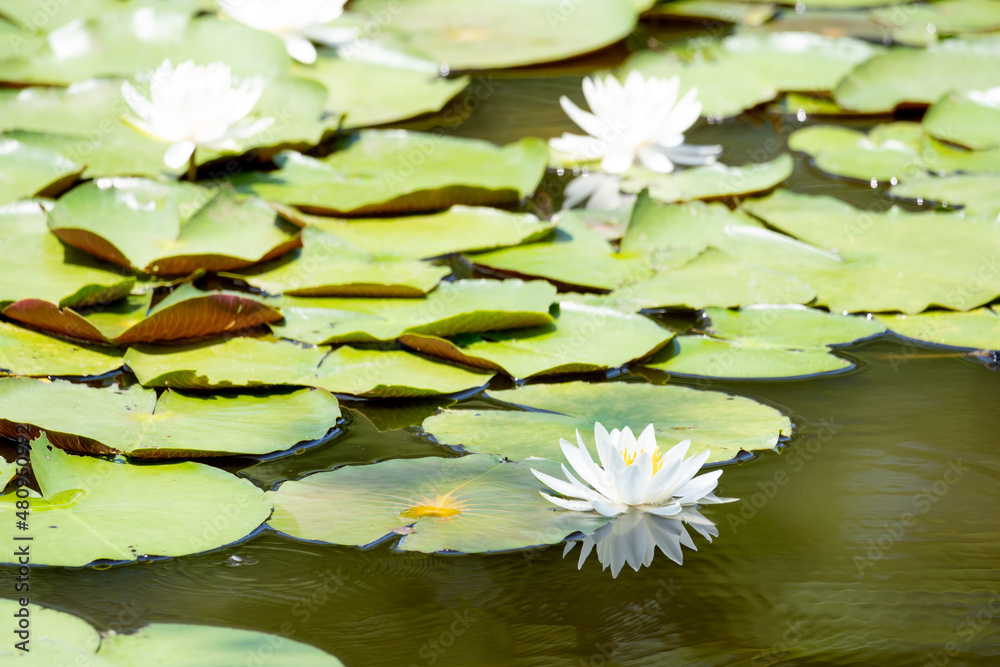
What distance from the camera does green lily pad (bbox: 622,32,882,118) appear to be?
12.0 feet

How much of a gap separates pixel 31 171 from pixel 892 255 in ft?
7.58

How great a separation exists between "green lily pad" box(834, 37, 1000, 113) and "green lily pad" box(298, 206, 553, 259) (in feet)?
5.29

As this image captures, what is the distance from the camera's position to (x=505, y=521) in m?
1.58

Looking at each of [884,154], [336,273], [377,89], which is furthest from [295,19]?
[884,154]

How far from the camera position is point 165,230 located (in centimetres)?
248

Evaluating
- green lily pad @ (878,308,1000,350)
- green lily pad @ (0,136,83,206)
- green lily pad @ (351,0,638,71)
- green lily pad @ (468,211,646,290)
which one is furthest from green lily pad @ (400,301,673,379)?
green lily pad @ (351,0,638,71)

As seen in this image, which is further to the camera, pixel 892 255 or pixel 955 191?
pixel 955 191

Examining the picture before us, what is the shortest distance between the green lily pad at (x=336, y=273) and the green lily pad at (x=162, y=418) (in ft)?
1.35

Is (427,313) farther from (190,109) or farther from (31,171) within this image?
(31,171)

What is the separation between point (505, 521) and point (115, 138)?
2068mm

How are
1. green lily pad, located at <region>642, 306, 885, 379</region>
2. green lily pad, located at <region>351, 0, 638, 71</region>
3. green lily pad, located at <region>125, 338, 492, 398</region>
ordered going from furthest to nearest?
green lily pad, located at <region>351, 0, 638, 71</region>
green lily pad, located at <region>642, 306, 885, 379</region>
green lily pad, located at <region>125, 338, 492, 398</region>

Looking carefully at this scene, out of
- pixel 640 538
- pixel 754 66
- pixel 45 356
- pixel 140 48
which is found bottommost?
pixel 45 356

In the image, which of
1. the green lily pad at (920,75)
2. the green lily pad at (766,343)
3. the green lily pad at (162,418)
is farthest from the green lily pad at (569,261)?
the green lily pad at (920,75)

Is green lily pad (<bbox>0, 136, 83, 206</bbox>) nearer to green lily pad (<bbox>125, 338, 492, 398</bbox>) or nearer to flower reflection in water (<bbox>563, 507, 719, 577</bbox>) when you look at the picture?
green lily pad (<bbox>125, 338, 492, 398</bbox>)
